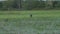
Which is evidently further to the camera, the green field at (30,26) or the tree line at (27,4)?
the tree line at (27,4)

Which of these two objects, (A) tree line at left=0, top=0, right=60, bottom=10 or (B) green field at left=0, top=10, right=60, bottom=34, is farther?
(A) tree line at left=0, top=0, right=60, bottom=10

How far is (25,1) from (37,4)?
1329 millimetres

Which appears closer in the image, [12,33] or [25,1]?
[12,33]

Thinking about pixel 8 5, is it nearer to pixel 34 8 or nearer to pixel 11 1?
pixel 11 1

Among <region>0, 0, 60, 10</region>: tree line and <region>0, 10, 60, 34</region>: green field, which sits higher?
<region>0, 10, 60, 34</region>: green field

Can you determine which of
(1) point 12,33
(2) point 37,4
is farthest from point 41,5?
(1) point 12,33

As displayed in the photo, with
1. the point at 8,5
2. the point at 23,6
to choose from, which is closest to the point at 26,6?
the point at 23,6

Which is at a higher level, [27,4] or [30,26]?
[30,26]

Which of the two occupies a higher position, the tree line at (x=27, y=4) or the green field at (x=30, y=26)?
the green field at (x=30, y=26)

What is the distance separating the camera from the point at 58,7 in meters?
25.2

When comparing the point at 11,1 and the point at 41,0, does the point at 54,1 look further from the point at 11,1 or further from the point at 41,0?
the point at 11,1

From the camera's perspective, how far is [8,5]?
83.9ft

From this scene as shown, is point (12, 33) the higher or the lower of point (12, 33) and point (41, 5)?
the higher

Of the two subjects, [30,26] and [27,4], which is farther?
[27,4]
